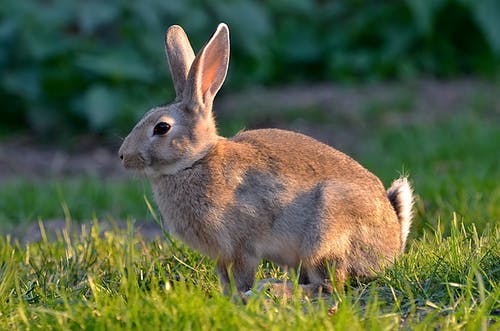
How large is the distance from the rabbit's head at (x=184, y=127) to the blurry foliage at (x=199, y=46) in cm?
530

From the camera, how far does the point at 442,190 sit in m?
6.89

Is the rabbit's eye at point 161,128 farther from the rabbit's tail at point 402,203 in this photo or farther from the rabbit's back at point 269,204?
the rabbit's tail at point 402,203

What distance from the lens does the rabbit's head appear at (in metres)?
4.68

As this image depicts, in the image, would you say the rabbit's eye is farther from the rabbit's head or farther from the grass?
the grass

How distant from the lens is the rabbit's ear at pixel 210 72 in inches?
189

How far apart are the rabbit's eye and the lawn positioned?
0.57 meters

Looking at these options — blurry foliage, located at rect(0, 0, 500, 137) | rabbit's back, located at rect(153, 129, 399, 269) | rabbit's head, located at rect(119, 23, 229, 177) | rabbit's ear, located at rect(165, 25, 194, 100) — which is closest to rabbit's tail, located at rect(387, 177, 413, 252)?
rabbit's back, located at rect(153, 129, 399, 269)

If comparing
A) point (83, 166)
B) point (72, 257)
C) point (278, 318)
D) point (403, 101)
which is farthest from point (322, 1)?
point (278, 318)

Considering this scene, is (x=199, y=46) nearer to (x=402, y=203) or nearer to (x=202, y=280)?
(x=402, y=203)

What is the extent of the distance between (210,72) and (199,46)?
5.81m

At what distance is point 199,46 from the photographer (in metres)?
10.6

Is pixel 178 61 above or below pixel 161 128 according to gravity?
above

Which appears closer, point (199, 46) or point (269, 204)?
point (269, 204)

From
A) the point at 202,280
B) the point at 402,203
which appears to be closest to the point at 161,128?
the point at 202,280
